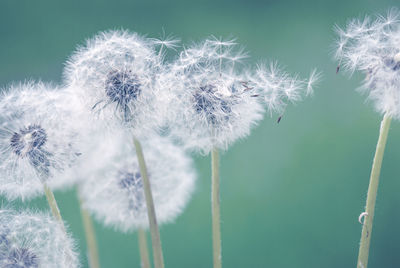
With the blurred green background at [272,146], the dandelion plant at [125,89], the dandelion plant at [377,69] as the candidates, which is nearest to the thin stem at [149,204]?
→ the dandelion plant at [125,89]

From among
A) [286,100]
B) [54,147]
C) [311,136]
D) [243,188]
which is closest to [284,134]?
[311,136]

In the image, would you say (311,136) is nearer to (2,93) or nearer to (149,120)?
(149,120)

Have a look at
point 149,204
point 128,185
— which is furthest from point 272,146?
point 149,204

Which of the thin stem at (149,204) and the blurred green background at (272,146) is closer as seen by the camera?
the thin stem at (149,204)

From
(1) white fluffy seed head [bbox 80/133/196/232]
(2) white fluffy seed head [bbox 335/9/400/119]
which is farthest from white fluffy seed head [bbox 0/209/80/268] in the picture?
(2) white fluffy seed head [bbox 335/9/400/119]

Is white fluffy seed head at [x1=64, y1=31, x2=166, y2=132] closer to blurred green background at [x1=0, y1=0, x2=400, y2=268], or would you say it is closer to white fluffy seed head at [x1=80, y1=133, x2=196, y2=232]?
white fluffy seed head at [x1=80, y1=133, x2=196, y2=232]

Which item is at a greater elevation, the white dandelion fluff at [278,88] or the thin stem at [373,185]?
the white dandelion fluff at [278,88]

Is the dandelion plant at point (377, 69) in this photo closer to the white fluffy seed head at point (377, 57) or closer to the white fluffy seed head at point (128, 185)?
the white fluffy seed head at point (377, 57)

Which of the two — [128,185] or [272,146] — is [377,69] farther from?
[272,146]
